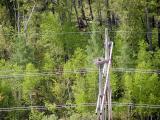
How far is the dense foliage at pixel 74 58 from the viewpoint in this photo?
34.4 m

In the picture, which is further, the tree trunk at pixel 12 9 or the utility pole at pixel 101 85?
the tree trunk at pixel 12 9

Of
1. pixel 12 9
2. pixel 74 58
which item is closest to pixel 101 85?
pixel 74 58

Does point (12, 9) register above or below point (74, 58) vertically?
above

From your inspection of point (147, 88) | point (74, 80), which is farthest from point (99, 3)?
point (147, 88)

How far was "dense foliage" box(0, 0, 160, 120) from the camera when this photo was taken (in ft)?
113

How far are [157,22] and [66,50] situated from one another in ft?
25.2

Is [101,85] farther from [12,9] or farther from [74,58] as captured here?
[12,9]

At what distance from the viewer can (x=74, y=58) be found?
37500 mm

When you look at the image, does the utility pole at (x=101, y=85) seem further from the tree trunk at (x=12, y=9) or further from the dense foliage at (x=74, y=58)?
the tree trunk at (x=12, y=9)

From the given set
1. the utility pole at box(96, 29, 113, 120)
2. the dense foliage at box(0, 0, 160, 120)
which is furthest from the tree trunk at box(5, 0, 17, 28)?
the utility pole at box(96, 29, 113, 120)

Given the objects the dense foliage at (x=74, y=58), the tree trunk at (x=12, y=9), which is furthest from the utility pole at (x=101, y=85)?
the tree trunk at (x=12, y=9)

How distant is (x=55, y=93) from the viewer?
36.8m

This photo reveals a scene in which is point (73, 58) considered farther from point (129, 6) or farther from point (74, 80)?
point (129, 6)

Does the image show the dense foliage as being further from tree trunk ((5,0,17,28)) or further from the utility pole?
the utility pole
